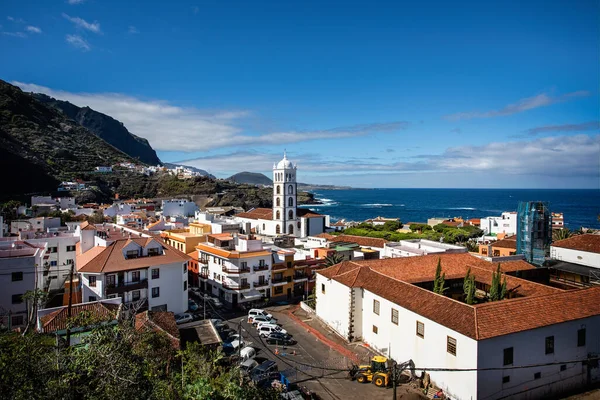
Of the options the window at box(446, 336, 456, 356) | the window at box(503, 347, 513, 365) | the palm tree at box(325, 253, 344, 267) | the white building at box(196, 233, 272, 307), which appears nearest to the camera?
the window at box(503, 347, 513, 365)

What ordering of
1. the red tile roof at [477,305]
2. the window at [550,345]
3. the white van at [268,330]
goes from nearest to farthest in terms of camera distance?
the red tile roof at [477,305] → the window at [550,345] → the white van at [268,330]

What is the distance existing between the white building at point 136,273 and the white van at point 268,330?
26.8 feet

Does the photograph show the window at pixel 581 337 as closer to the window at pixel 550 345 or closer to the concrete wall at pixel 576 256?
the window at pixel 550 345

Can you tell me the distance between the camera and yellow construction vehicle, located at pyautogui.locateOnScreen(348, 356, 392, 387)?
2241 cm

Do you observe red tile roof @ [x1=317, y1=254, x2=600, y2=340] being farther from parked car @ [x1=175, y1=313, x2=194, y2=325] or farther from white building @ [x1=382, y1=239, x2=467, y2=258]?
parked car @ [x1=175, y1=313, x2=194, y2=325]

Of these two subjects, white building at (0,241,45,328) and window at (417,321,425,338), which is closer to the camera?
window at (417,321,425,338)

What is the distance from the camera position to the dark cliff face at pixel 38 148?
98938 mm

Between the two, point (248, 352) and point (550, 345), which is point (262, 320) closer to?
point (248, 352)

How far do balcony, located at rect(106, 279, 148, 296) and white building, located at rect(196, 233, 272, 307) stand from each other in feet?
26.4

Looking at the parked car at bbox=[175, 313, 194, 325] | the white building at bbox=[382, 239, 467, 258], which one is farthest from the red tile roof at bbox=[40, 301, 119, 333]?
the white building at bbox=[382, 239, 467, 258]

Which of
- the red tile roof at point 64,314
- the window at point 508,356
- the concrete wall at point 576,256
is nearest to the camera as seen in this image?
the window at point 508,356

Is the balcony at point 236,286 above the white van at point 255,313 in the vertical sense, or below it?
above

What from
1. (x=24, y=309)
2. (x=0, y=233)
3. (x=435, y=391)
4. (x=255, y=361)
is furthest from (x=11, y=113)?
(x=435, y=391)

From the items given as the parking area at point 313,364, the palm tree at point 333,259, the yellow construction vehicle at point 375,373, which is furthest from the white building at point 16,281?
the palm tree at point 333,259
